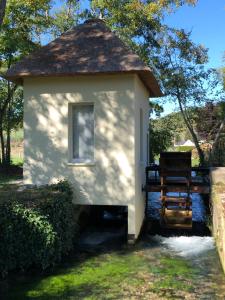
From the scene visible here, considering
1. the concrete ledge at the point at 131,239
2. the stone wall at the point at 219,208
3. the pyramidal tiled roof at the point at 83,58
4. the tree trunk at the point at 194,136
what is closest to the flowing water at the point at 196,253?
the stone wall at the point at 219,208

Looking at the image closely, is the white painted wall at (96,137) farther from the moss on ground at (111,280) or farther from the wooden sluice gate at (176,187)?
the moss on ground at (111,280)

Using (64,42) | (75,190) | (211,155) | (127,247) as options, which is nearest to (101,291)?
(127,247)

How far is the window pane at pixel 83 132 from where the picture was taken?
1273 cm

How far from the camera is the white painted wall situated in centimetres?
1227

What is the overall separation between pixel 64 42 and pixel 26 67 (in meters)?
1.72

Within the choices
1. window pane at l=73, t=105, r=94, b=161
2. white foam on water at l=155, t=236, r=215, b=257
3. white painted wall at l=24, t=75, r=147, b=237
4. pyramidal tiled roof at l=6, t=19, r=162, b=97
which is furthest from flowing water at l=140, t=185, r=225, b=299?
pyramidal tiled roof at l=6, t=19, r=162, b=97

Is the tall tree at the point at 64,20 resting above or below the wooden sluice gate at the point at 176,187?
above

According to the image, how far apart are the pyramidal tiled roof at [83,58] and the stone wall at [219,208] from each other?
12.3ft

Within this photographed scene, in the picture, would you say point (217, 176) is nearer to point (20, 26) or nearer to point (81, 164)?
point (81, 164)

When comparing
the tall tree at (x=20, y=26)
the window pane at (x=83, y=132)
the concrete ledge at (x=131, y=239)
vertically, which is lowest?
the concrete ledge at (x=131, y=239)

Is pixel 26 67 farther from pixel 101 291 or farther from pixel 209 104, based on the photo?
pixel 209 104

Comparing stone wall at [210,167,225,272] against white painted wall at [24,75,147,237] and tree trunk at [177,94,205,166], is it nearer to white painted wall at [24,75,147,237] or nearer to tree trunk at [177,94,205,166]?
white painted wall at [24,75,147,237]

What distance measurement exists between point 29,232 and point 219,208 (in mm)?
4344

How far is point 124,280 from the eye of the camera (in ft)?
30.1
